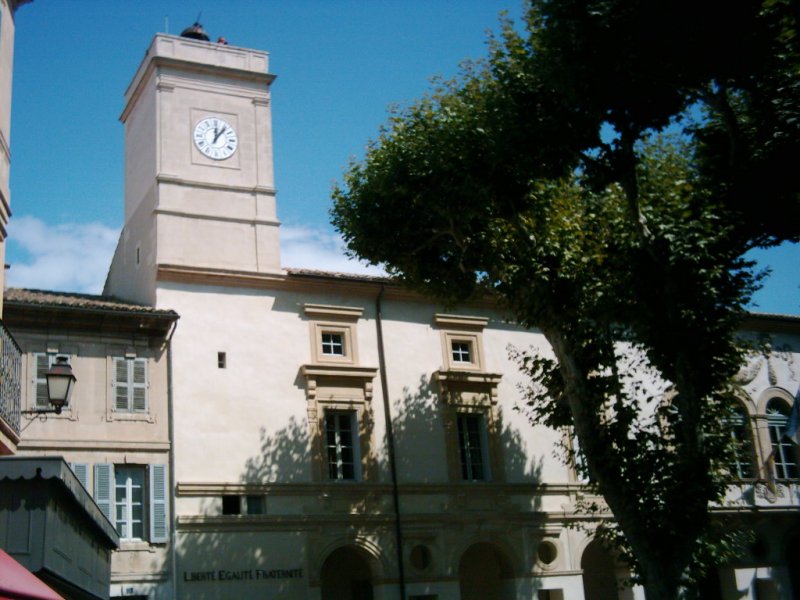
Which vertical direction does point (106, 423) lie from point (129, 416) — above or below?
below

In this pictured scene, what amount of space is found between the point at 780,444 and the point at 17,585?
29.2 m

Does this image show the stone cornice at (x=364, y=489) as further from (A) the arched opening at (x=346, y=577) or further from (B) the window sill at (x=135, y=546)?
(A) the arched opening at (x=346, y=577)

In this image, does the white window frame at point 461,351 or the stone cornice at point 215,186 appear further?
the white window frame at point 461,351

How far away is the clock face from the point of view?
2767cm

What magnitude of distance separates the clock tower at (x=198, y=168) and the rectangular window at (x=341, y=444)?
418 centimetres

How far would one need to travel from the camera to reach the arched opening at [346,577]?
26.4m

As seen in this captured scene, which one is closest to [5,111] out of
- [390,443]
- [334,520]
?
[334,520]

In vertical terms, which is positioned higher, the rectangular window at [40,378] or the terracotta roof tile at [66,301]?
the terracotta roof tile at [66,301]

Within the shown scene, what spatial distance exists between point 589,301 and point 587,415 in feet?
7.49

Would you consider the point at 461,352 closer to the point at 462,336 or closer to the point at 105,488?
the point at 462,336

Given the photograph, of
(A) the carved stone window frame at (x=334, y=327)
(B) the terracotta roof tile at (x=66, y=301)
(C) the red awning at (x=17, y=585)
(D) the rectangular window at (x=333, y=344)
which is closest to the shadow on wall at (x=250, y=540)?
(A) the carved stone window frame at (x=334, y=327)

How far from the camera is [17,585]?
794 cm

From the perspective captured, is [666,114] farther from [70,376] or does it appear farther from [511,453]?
[511,453]

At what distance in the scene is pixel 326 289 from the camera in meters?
27.2
